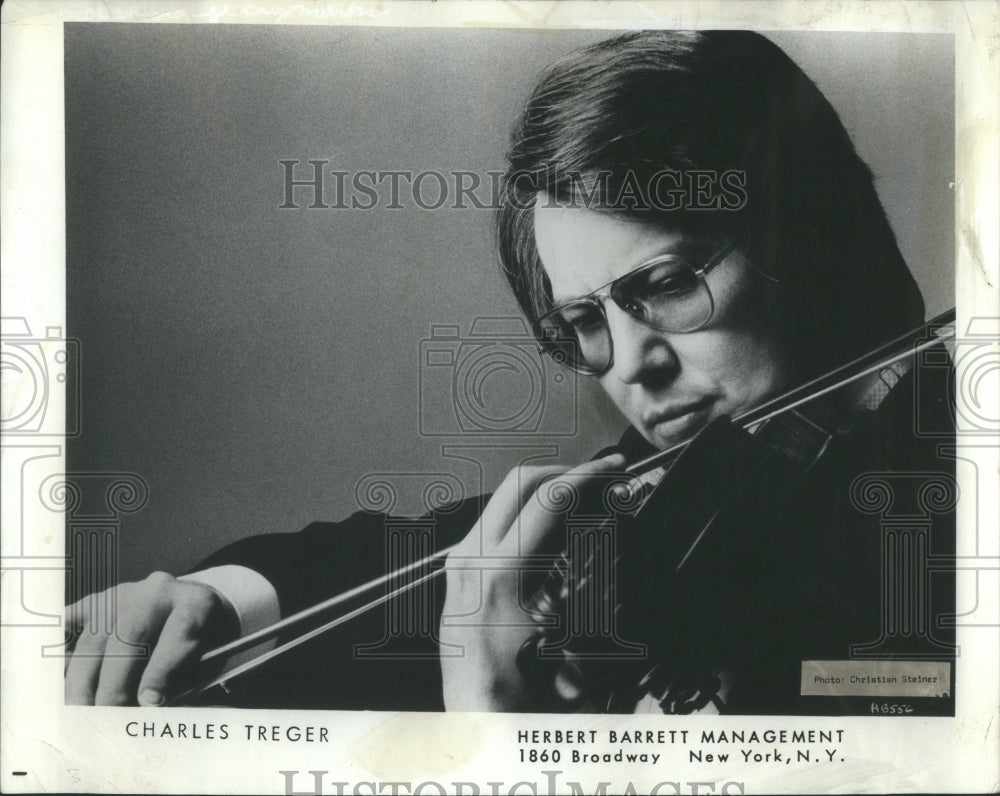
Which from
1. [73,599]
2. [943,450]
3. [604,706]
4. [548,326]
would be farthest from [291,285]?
[943,450]

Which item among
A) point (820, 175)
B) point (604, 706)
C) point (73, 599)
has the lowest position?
point (604, 706)

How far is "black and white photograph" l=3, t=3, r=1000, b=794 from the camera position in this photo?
1669 mm

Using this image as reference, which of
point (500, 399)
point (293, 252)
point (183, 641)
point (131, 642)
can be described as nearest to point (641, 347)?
point (500, 399)

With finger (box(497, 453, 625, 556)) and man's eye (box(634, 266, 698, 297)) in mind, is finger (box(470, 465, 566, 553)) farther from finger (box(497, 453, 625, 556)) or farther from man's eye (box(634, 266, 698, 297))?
man's eye (box(634, 266, 698, 297))

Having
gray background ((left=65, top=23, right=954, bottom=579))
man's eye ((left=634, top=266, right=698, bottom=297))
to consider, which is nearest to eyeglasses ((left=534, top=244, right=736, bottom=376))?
man's eye ((left=634, top=266, right=698, bottom=297))

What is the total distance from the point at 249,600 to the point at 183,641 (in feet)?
0.56

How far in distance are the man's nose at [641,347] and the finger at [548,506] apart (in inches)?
7.4

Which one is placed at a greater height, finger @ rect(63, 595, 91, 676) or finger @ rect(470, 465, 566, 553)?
finger @ rect(470, 465, 566, 553)

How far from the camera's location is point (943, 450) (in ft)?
5.54

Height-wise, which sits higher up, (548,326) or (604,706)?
(548,326)

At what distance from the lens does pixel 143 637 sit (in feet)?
5.64

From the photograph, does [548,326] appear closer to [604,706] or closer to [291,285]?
[291,285]

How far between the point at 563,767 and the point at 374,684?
442 millimetres

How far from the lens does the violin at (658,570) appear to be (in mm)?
1663
